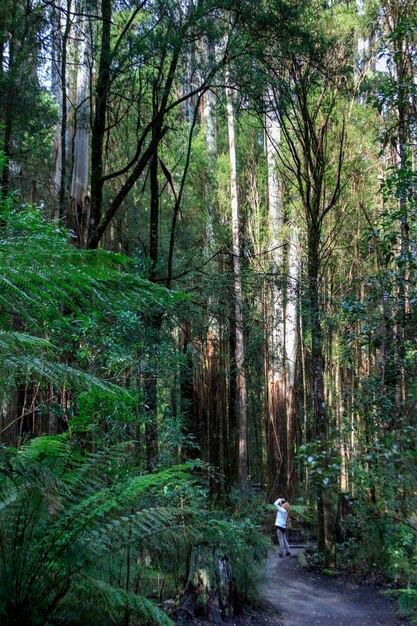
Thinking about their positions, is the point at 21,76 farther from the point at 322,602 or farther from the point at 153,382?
the point at 322,602

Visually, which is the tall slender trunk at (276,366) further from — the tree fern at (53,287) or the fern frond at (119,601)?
the tree fern at (53,287)

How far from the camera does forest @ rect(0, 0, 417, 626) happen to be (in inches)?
121

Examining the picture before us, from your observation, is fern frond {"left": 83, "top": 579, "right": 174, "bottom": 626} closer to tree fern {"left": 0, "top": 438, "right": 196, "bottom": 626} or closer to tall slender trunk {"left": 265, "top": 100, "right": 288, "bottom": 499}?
tree fern {"left": 0, "top": 438, "right": 196, "bottom": 626}

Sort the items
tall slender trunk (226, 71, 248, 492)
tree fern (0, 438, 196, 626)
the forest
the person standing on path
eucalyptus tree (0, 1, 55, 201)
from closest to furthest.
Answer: tree fern (0, 438, 196, 626)
the forest
eucalyptus tree (0, 1, 55, 201)
the person standing on path
tall slender trunk (226, 71, 248, 492)

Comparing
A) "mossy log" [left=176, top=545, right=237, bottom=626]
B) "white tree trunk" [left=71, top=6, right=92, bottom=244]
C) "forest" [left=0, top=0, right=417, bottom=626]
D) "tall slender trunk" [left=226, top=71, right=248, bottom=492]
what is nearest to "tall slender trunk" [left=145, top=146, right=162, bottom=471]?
"forest" [left=0, top=0, right=417, bottom=626]

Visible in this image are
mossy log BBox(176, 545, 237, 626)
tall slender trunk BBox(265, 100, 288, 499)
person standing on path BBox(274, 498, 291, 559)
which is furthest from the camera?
tall slender trunk BBox(265, 100, 288, 499)

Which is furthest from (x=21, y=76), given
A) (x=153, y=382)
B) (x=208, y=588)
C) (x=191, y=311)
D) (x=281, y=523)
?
(x=281, y=523)

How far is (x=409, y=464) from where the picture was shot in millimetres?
8195

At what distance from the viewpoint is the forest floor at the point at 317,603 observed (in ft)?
22.4

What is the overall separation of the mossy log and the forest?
0.02 m

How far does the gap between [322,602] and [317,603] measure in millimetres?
158

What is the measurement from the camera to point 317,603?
26.0ft

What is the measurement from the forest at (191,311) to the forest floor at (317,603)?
312 mm

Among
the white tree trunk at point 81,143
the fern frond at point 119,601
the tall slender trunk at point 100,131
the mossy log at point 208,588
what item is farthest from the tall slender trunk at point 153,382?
the fern frond at point 119,601
